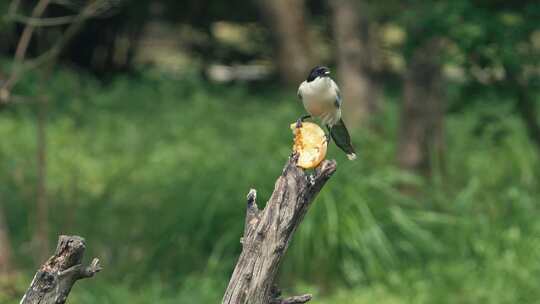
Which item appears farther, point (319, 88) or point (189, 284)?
point (189, 284)

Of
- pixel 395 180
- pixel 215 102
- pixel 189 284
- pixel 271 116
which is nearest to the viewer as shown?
pixel 189 284

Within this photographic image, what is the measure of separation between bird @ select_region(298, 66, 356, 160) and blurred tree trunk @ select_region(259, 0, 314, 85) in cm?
1289

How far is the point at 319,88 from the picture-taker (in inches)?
141

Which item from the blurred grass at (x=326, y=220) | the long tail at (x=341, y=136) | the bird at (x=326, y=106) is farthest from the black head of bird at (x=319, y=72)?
the blurred grass at (x=326, y=220)

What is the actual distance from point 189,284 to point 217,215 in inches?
36.0

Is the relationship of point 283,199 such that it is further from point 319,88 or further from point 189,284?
point 189,284

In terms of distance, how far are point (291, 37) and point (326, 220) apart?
9.26 metres

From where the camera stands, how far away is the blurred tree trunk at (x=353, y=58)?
1201cm

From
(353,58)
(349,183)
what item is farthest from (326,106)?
(353,58)

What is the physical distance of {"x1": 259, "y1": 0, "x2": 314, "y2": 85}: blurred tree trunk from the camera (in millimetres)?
16531

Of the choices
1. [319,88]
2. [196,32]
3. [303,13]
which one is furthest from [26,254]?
[196,32]

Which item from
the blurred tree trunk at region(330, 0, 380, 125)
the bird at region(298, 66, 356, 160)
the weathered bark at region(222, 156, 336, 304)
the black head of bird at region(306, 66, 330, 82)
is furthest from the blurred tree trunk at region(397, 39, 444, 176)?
the weathered bark at region(222, 156, 336, 304)

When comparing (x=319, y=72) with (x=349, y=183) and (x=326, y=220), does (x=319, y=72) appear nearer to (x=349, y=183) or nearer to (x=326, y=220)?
(x=326, y=220)

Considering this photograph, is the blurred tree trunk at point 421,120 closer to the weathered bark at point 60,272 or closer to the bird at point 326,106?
the bird at point 326,106
